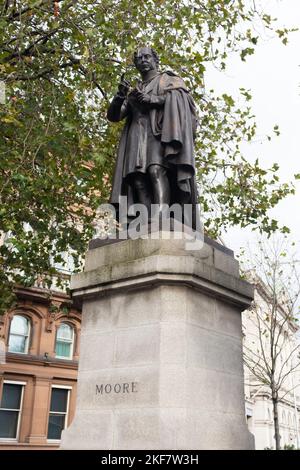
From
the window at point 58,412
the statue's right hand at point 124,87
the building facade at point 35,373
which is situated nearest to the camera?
the statue's right hand at point 124,87

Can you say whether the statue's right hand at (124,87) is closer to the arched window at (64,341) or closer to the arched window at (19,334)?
the arched window at (19,334)

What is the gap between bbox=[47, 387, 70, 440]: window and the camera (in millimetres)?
25062

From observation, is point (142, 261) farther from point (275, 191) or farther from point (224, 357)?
point (275, 191)

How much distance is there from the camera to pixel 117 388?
5.43 metres

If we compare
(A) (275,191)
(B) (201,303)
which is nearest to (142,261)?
(B) (201,303)

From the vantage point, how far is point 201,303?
5.69 m

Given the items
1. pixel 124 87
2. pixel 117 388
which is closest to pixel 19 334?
pixel 124 87

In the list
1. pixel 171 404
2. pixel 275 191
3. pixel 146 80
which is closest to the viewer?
pixel 171 404

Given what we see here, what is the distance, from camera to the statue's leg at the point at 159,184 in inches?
247

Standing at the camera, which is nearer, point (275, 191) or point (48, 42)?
point (48, 42)

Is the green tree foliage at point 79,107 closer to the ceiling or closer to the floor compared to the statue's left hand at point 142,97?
closer to the ceiling

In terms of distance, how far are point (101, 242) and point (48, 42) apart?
30.8 feet

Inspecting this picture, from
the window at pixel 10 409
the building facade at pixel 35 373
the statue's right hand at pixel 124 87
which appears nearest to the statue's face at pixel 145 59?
the statue's right hand at pixel 124 87

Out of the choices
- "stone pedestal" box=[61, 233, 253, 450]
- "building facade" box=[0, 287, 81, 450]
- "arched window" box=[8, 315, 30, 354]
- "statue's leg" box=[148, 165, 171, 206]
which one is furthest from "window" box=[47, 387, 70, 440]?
"statue's leg" box=[148, 165, 171, 206]
